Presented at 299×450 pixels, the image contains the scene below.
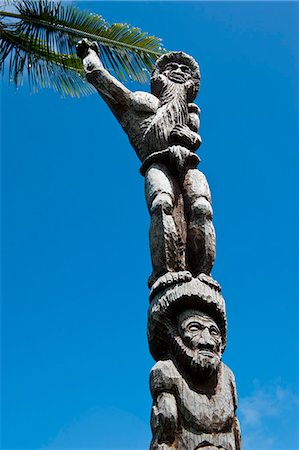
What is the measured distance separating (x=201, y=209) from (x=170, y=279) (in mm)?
925

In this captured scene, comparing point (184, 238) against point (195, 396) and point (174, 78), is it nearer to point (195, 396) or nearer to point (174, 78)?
point (195, 396)

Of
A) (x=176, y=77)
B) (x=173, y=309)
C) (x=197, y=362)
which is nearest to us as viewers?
(x=197, y=362)

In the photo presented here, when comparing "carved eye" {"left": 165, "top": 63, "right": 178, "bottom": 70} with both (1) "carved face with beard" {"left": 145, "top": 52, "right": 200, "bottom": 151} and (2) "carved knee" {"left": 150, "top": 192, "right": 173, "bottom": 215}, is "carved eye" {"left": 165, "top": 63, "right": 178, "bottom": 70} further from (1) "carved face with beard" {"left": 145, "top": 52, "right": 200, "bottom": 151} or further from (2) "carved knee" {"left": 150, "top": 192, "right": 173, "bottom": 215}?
(2) "carved knee" {"left": 150, "top": 192, "right": 173, "bottom": 215}

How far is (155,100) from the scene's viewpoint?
23.7 ft

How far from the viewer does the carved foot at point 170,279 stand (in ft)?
17.5

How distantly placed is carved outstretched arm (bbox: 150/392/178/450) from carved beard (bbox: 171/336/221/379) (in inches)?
12.8

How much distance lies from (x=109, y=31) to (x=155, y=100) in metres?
3.45

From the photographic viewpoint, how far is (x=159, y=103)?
721 cm

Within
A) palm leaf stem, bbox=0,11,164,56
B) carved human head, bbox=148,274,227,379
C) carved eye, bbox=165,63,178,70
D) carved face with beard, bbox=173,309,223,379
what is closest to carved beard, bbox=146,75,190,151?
carved eye, bbox=165,63,178,70

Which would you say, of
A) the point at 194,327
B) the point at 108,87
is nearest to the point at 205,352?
the point at 194,327

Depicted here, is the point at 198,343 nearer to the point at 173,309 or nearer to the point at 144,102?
the point at 173,309

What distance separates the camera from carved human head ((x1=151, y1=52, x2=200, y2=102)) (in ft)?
24.7

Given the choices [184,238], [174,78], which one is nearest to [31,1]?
[174,78]

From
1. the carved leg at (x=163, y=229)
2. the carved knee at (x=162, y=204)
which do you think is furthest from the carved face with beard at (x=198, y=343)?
the carved knee at (x=162, y=204)
